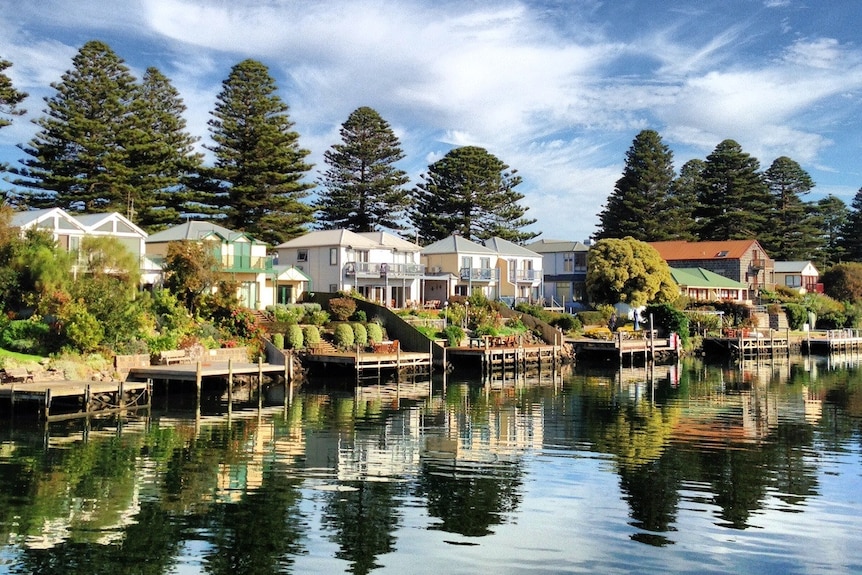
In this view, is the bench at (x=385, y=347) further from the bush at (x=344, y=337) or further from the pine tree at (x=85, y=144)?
the pine tree at (x=85, y=144)

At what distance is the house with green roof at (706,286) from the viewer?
72.2 meters

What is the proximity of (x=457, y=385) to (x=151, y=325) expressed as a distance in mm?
14619

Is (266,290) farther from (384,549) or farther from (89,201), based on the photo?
(384,549)

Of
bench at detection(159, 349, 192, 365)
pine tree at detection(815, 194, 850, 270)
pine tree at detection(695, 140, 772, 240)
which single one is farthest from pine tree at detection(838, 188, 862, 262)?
bench at detection(159, 349, 192, 365)

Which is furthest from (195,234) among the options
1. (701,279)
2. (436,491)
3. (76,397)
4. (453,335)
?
(701,279)

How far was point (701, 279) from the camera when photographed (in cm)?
7456

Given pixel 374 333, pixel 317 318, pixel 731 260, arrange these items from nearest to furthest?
pixel 374 333 < pixel 317 318 < pixel 731 260

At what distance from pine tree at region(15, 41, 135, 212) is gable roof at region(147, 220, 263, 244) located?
33.7 ft

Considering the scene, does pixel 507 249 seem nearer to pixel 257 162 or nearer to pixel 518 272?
pixel 518 272

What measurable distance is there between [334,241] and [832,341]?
125ft

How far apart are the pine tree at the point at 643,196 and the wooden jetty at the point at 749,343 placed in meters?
31.0

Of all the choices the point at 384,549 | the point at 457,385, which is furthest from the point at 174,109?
the point at 384,549

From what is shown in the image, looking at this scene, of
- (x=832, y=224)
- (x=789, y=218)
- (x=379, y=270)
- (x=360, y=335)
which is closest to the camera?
(x=360, y=335)

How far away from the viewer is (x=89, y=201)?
197 ft
